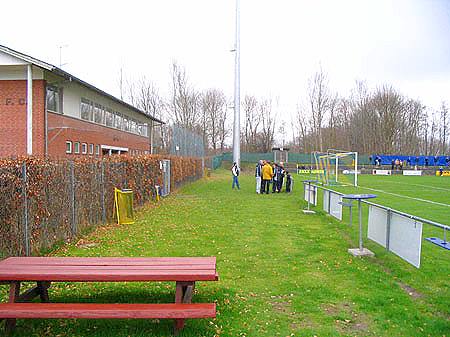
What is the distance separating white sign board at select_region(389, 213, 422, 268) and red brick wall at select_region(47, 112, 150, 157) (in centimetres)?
1443

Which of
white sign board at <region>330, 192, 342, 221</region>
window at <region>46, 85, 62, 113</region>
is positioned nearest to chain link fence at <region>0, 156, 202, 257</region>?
white sign board at <region>330, 192, 342, 221</region>

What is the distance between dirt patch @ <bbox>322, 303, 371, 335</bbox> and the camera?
16.6 feet

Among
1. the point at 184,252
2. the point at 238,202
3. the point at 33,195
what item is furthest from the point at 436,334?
the point at 238,202

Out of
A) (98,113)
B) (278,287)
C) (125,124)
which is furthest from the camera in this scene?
(125,124)

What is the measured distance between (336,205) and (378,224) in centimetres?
388

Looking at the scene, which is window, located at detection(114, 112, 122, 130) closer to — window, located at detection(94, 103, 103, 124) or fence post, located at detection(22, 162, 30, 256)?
window, located at detection(94, 103, 103, 124)

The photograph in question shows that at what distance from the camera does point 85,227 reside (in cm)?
1118

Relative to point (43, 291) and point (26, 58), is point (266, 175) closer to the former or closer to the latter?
point (26, 58)

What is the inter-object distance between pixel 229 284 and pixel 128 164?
9.62 meters

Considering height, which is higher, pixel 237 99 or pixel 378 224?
pixel 237 99

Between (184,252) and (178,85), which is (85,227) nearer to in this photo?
(184,252)

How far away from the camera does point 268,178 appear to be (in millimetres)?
24703

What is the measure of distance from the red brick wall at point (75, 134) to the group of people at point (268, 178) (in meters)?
10.3

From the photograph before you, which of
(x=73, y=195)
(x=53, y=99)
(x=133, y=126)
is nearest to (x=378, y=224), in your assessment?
(x=73, y=195)
